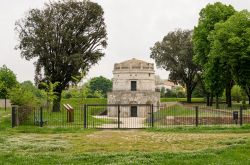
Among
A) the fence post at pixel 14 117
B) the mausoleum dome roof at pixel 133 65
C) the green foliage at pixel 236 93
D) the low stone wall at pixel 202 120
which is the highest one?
the mausoleum dome roof at pixel 133 65

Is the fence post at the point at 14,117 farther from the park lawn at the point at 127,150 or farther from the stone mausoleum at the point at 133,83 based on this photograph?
the stone mausoleum at the point at 133,83

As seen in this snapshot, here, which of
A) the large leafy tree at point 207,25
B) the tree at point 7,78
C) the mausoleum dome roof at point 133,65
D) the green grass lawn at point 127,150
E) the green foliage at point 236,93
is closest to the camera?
the green grass lawn at point 127,150

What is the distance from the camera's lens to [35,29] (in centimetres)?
4634

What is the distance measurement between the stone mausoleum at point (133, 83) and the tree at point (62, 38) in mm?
12583

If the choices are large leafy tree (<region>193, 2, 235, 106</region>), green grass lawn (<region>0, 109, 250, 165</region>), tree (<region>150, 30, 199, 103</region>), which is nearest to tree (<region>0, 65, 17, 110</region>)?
tree (<region>150, 30, 199, 103</region>)

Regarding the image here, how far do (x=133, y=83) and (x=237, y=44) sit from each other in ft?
82.3

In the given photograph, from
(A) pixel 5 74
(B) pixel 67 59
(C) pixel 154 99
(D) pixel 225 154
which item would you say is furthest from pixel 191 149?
(A) pixel 5 74

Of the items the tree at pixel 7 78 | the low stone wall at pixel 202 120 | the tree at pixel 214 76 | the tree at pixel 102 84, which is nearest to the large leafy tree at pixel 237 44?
the tree at pixel 214 76

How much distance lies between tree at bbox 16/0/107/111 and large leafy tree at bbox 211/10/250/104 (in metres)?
14.1

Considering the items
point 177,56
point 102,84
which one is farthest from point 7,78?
point 102,84

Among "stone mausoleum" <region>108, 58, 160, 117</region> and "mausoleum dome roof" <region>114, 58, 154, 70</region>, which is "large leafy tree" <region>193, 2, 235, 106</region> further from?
"mausoleum dome roof" <region>114, 58, 154, 70</region>

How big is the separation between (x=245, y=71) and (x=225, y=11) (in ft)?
35.5

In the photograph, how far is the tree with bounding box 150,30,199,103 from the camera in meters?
70.3

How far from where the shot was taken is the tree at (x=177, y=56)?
231 ft
